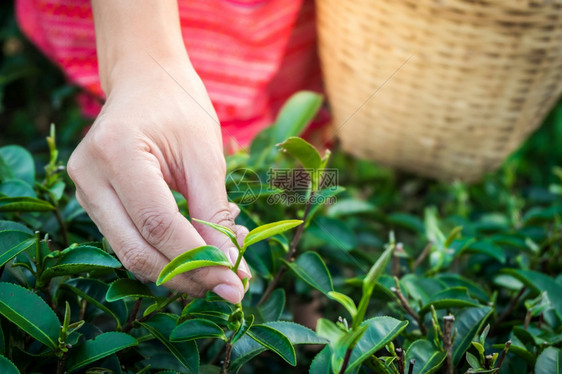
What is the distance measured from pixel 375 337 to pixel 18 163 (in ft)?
2.04

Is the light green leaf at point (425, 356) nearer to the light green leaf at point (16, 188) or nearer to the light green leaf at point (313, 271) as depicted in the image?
the light green leaf at point (313, 271)

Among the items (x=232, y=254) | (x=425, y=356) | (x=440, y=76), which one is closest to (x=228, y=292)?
(x=232, y=254)

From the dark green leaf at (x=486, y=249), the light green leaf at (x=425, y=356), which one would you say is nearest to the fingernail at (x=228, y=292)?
the light green leaf at (x=425, y=356)

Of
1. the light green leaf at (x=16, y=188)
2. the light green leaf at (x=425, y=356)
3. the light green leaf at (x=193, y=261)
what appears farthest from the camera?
the light green leaf at (x=16, y=188)

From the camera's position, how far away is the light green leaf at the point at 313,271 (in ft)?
2.52

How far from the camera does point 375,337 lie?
2.11ft

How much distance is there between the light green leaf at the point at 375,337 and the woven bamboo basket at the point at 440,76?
65 centimetres

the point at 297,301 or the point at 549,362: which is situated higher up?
the point at 549,362

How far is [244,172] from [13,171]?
36cm

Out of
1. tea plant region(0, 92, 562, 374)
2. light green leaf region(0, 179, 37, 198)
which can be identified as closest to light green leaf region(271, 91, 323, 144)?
tea plant region(0, 92, 562, 374)

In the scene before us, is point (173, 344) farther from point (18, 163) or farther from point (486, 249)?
point (486, 249)

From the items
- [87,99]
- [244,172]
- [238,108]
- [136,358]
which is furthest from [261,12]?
[136,358]

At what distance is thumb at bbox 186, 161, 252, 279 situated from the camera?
66cm

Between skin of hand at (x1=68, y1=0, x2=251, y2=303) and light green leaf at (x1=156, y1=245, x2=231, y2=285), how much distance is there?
0.06 ft
